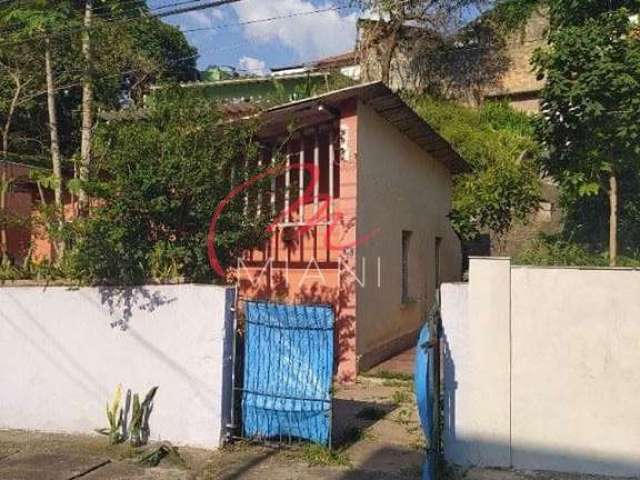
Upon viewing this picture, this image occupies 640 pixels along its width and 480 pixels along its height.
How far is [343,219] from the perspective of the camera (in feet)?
30.1

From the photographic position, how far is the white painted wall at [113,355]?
5.97m

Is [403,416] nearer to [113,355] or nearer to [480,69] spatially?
[113,355]

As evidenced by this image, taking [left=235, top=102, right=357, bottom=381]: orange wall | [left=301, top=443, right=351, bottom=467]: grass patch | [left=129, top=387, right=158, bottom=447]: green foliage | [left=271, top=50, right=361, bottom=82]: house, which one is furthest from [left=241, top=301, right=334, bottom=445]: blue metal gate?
[left=271, top=50, right=361, bottom=82]: house

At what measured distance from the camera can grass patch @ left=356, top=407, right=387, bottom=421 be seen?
A: 6984mm

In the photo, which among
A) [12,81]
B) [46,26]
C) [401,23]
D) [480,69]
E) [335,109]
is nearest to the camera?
[46,26]

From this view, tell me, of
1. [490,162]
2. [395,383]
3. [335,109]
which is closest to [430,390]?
[395,383]

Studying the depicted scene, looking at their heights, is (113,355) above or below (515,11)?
below

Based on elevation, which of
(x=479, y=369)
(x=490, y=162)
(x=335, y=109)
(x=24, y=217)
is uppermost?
A: (x=490, y=162)

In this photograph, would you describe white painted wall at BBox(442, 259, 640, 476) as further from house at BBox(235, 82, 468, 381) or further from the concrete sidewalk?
house at BBox(235, 82, 468, 381)

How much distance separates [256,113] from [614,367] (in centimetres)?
452

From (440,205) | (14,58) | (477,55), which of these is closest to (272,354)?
(14,58)

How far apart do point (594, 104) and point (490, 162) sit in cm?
983

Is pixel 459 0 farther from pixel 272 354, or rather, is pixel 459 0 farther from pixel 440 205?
pixel 272 354

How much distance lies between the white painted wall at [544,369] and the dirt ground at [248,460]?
22 centimetres
